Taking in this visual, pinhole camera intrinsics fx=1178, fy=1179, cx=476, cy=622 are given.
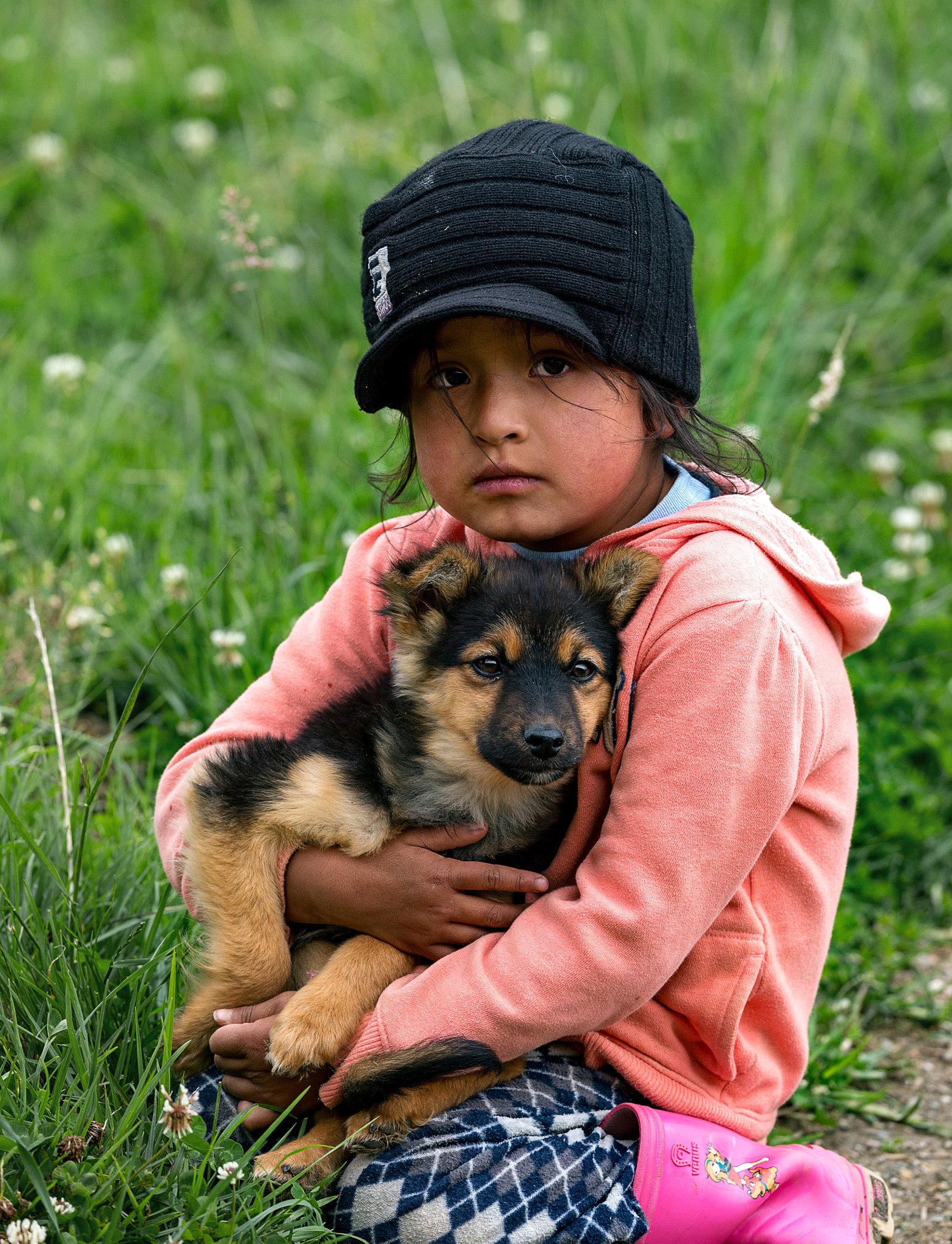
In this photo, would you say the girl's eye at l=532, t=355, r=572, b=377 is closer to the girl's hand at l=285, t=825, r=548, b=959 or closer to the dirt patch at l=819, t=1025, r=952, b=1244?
the girl's hand at l=285, t=825, r=548, b=959

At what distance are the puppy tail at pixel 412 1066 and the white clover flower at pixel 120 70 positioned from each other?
6.63 meters

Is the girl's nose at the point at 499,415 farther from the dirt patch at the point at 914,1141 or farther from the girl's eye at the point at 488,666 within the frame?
the dirt patch at the point at 914,1141

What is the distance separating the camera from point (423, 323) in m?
2.39

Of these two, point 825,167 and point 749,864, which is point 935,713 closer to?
point 749,864

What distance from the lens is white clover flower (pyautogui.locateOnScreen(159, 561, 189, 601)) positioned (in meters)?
3.96

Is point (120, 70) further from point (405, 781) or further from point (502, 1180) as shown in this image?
point (502, 1180)

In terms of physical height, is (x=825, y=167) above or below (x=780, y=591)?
above

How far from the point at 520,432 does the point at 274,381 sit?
10.6 feet

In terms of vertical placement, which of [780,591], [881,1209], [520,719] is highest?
[780,591]

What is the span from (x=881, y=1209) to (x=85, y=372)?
4.54 m

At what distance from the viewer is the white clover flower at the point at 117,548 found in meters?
4.16

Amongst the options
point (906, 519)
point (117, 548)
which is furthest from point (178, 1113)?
point (906, 519)

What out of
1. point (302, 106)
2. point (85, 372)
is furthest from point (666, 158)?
point (85, 372)

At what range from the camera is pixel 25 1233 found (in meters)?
1.90
